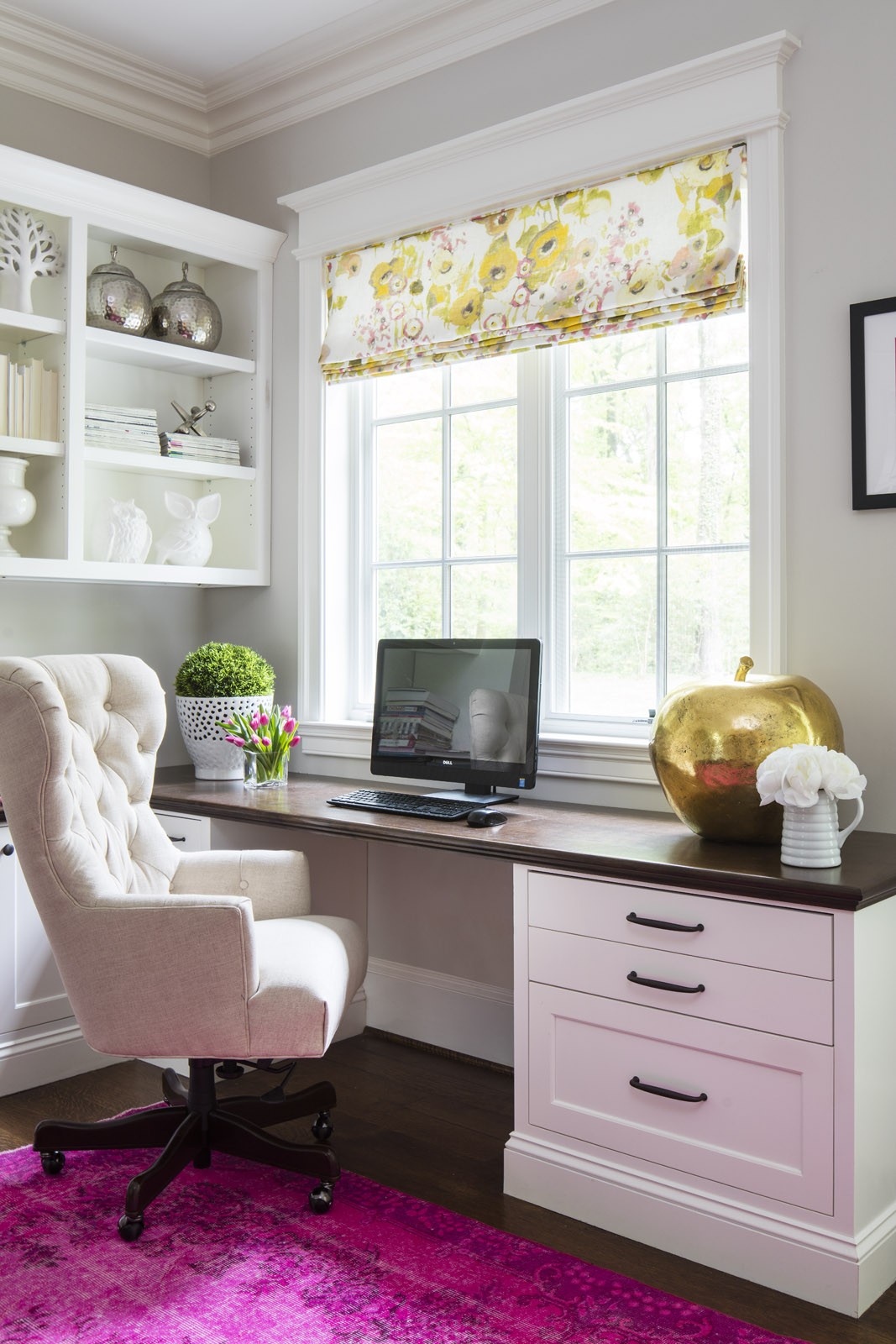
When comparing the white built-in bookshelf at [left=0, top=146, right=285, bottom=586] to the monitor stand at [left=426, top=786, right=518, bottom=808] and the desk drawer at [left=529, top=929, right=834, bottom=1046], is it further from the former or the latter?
the desk drawer at [left=529, top=929, right=834, bottom=1046]

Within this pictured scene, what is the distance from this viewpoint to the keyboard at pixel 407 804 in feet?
8.34

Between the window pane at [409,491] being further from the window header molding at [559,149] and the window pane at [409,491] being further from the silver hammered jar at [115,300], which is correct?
the silver hammered jar at [115,300]

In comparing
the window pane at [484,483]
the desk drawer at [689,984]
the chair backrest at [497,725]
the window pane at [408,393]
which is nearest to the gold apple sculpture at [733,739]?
the desk drawer at [689,984]

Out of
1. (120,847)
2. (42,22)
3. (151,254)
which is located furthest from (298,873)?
(42,22)

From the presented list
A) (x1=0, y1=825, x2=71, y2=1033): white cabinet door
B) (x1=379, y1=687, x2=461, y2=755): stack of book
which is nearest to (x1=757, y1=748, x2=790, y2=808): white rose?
(x1=379, y1=687, x2=461, y2=755): stack of book

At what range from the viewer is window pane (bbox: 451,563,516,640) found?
3082 millimetres

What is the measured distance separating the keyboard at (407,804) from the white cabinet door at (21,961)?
81 centimetres

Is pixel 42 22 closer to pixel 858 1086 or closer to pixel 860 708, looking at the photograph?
pixel 860 708

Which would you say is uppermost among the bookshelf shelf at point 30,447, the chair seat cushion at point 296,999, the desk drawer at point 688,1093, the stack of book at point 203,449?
the stack of book at point 203,449

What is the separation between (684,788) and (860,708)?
0.46 meters

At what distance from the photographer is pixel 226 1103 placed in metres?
2.46

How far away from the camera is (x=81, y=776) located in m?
2.34

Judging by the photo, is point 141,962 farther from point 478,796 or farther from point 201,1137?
point 478,796

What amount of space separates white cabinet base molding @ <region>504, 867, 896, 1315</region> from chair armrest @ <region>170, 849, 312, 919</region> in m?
0.60
